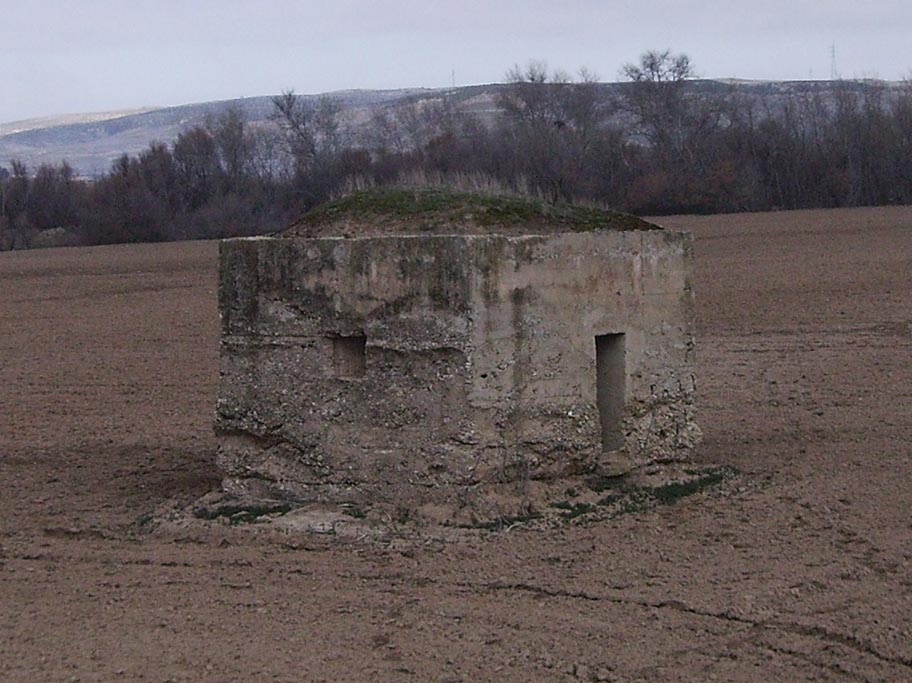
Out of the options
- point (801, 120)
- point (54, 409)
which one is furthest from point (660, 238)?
point (801, 120)

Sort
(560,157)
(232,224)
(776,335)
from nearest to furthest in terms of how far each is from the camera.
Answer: (776,335), (232,224), (560,157)

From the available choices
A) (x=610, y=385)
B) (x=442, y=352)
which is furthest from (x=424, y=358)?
(x=610, y=385)

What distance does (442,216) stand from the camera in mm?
10031

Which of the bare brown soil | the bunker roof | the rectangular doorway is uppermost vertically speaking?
the bunker roof

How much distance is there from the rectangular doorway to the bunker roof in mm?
851

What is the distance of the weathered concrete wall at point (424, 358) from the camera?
9.30 meters

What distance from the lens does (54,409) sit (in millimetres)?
14398

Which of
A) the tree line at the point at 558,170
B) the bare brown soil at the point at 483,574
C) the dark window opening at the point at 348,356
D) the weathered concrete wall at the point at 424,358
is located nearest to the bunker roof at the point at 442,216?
the weathered concrete wall at the point at 424,358

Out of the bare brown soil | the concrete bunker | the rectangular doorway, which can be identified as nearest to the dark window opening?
the concrete bunker

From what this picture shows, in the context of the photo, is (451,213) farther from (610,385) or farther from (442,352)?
(610,385)

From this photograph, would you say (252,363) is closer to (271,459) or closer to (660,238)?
(271,459)

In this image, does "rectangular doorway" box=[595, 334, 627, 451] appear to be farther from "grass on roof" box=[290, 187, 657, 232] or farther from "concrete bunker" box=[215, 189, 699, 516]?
"grass on roof" box=[290, 187, 657, 232]

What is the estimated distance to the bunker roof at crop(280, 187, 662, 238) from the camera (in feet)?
32.6

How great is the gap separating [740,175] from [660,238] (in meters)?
36.4
